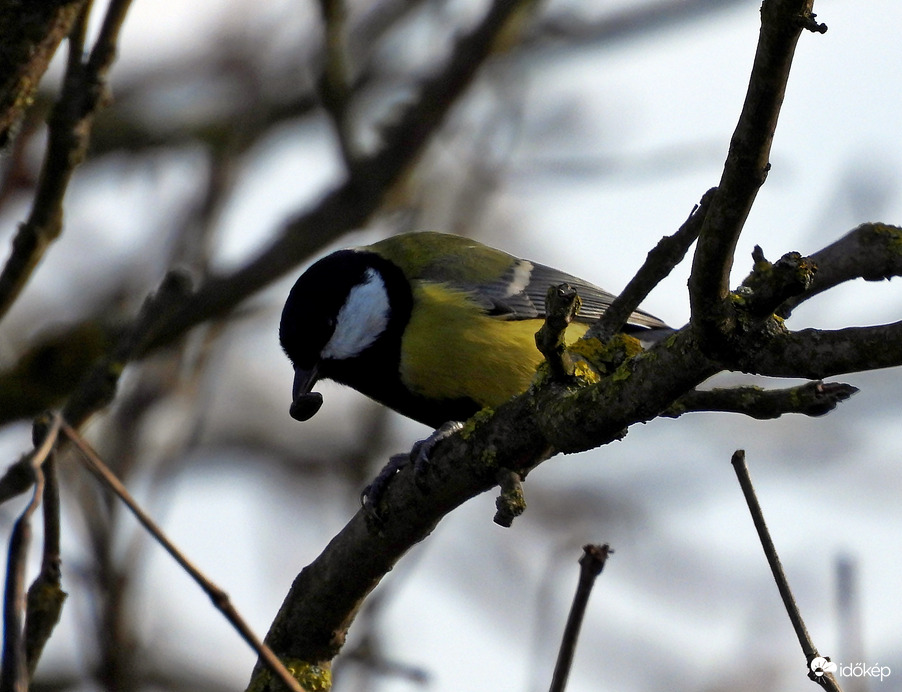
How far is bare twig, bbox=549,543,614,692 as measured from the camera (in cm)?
168

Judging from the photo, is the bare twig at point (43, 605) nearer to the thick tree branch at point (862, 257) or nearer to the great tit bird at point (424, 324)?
the thick tree branch at point (862, 257)

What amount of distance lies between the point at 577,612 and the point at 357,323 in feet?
8.33

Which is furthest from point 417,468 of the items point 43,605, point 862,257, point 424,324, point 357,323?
point 357,323

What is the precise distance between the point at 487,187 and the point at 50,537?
368cm

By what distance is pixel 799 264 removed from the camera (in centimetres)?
159

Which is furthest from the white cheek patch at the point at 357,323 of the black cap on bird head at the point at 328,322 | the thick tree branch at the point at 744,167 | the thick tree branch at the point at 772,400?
the thick tree branch at the point at 744,167

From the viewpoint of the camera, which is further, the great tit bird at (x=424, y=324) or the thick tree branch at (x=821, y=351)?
the great tit bird at (x=424, y=324)

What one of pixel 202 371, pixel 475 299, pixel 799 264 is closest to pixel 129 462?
pixel 202 371

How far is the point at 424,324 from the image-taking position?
→ 12.6 feet

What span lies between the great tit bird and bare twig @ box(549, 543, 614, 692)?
6.10 ft

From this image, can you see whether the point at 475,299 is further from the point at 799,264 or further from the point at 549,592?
the point at 799,264

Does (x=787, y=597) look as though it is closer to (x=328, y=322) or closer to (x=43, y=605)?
(x=43, y=605)

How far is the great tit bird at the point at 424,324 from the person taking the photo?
365 centimetres

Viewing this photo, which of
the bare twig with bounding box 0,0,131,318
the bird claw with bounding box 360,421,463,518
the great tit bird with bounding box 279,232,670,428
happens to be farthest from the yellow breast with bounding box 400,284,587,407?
the bare twig with bounding box 0,0,131,318
